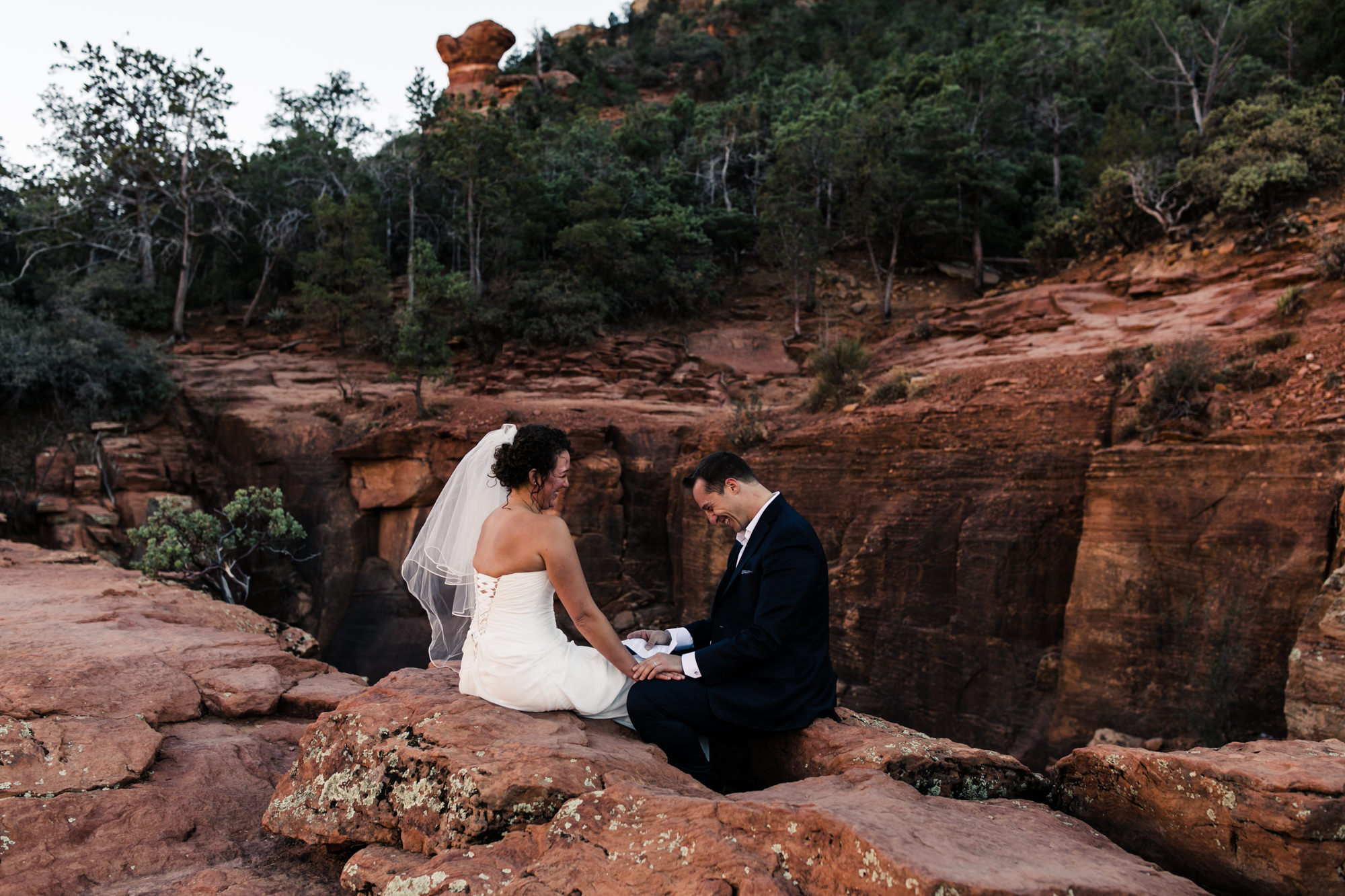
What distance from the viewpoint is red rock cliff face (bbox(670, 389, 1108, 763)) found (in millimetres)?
9603

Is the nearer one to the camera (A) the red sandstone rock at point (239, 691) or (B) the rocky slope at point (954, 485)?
(A) the red sandstone rock at point (239, 691)

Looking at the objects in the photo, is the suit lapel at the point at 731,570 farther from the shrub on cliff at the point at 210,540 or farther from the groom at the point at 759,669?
the shrub on cliff at the point at 210,540

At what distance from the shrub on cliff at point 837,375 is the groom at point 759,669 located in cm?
1095

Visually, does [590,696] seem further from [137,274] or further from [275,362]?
[137,274]

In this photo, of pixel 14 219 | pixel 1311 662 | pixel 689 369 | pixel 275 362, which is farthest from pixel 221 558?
pixel 14 219

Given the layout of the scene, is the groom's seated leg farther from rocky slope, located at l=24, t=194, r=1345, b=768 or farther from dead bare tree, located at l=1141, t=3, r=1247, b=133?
dead bare tree, located at l=1141, t=3, r=1247, b=133

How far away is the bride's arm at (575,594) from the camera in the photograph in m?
3.31

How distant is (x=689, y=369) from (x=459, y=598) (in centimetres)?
1810

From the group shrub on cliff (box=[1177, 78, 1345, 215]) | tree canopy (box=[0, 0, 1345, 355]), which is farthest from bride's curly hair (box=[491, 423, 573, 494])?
shrub on cliff (box=[1177, 78, 1345, 215])

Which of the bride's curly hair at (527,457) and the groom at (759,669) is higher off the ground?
the bride's curly hair at (527,457)

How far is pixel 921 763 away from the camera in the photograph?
3002 millimetres

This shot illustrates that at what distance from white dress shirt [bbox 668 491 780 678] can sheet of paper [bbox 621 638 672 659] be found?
53 mm

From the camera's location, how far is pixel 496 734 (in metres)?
2.90

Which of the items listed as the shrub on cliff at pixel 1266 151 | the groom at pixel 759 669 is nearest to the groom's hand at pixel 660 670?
the groom at pixel 759 669
